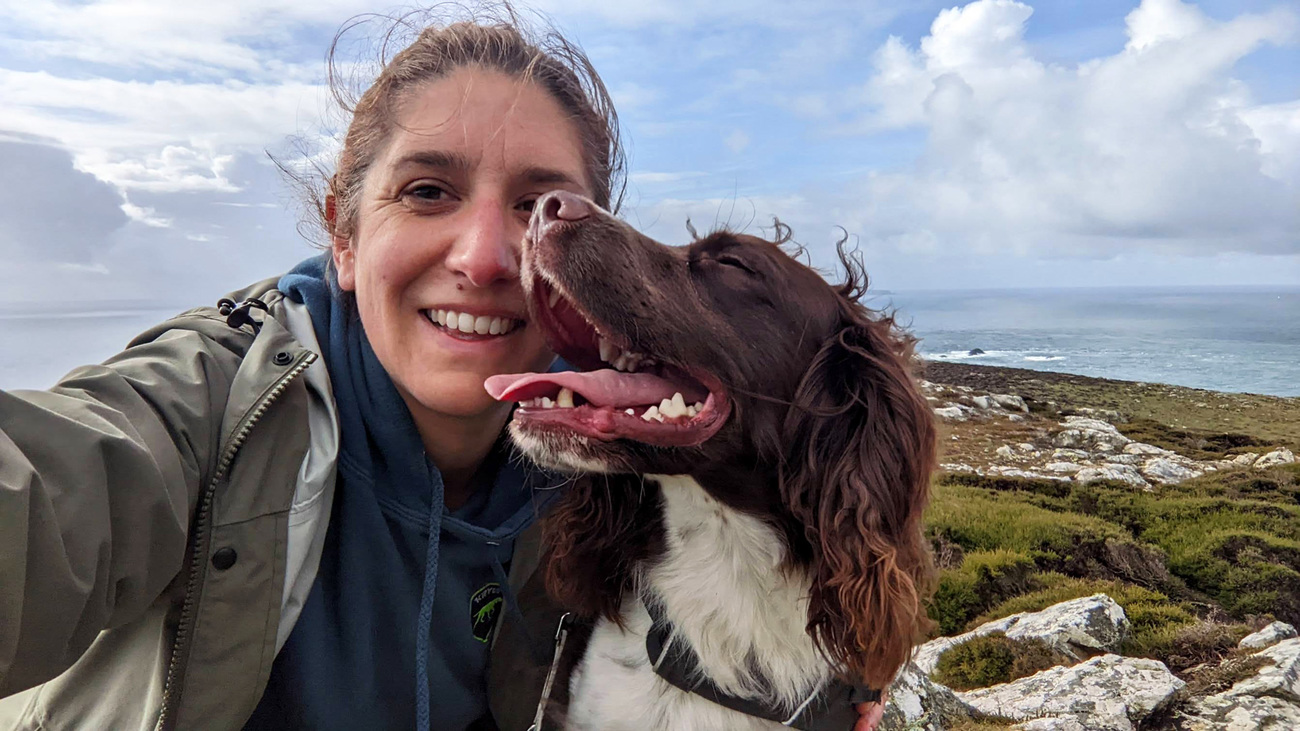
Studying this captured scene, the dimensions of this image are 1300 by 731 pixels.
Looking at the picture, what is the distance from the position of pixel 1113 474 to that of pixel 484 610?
17773 mm

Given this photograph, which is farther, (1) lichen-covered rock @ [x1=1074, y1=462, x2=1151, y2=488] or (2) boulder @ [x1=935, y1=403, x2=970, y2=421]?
(2) boulder @ [x1=935, y1=403, x2=970, y2=421]

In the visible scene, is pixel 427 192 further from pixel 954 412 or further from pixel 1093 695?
pixel 954 412

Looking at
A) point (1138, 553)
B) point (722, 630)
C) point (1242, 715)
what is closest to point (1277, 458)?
point (1138, 553)

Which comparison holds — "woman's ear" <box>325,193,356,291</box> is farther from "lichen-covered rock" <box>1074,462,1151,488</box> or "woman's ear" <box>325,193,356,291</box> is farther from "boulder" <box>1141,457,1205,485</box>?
"boulder" <box>1141,457,1205,485</box>

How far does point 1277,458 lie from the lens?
18.6m

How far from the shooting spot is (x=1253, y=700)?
A: 143 inches

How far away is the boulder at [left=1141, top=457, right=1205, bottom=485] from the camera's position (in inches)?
669

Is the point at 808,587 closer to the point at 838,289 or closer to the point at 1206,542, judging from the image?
the point at 838,289

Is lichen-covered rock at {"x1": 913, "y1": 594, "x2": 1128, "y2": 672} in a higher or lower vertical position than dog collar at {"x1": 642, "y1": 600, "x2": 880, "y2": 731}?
lower

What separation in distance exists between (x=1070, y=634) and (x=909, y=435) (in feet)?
11.9

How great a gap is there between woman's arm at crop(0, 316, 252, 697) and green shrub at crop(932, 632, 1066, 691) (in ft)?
15.4

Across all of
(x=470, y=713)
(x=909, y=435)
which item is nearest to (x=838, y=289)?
(x=909, y=435)

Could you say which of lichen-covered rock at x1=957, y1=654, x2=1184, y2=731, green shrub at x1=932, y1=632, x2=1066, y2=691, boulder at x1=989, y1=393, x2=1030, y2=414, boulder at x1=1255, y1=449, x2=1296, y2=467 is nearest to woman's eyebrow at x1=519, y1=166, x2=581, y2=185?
lichen-covered rock at x1=957, y1=654, x2=1184, y2=731

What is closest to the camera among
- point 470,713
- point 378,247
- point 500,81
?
point 378,247
